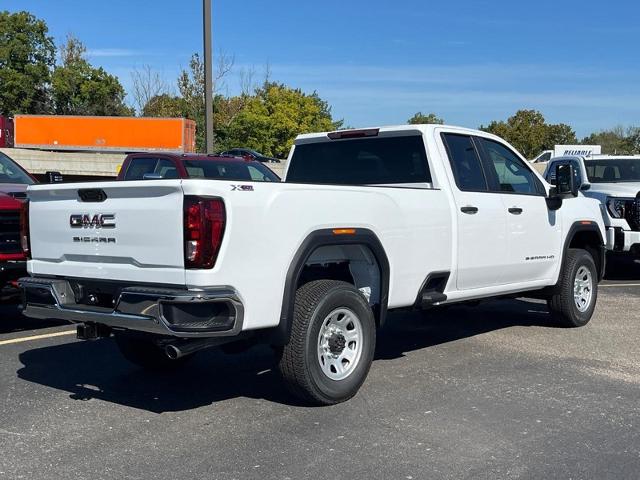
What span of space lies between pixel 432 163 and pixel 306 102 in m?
49.3

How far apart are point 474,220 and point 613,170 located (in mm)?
7984

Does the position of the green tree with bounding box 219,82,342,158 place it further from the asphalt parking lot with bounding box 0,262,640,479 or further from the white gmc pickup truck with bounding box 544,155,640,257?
the asphalt parking lot with bounding box 0,262,640,479

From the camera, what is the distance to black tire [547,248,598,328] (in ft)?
26.1

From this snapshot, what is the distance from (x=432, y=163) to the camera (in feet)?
21.2

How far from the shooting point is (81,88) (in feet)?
214

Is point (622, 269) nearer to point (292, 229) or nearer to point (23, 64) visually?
point (292, 229)

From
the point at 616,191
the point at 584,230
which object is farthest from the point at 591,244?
the point at 616,191

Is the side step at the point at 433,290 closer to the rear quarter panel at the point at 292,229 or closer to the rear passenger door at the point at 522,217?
the rear quarter panel at the point at 292,229

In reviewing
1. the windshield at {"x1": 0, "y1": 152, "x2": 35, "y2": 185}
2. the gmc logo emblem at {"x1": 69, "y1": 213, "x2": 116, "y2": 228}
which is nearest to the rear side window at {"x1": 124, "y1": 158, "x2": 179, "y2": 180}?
the windshield at {"x1": 0, "y1": 152, "x2": 35, "y2": 185}

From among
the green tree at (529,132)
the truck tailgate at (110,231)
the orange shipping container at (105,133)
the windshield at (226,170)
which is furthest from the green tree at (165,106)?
the truck tailgate at (110,231)

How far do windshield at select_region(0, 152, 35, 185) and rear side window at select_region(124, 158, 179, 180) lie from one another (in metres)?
2.82

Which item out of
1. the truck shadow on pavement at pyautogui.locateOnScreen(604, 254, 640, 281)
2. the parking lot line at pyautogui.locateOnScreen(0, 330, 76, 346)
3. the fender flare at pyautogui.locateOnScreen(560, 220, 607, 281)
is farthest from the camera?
the truck shadow on pavement at pyautogui.locateOnScreen(604, 254, 640, 281)

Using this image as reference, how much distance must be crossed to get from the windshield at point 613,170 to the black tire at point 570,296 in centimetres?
552

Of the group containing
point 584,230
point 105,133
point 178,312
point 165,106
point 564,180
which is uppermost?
point 165,106
